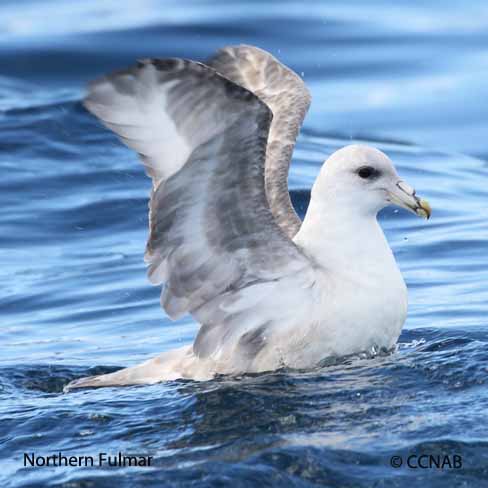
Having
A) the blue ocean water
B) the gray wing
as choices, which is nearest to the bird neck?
the blue ocean water

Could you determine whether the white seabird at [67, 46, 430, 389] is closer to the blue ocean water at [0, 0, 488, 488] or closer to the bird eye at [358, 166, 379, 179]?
the bird eye at [358, 166, 379, 179]

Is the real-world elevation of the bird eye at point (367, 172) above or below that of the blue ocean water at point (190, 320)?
above

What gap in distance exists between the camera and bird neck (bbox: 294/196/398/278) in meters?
6.88

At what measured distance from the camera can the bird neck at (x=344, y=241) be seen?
6875 millimetres

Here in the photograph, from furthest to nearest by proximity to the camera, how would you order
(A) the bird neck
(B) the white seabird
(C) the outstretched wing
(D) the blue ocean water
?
1. (A) the bird neck
2. (B) the white seabird
3. (C) the outstretched wing
4. (D) the blue ocean water

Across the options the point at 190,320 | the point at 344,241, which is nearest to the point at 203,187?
the point at 344,241

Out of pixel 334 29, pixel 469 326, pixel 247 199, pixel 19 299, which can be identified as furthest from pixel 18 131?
pixel 247 199

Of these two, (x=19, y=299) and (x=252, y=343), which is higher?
(x=252, y=343)

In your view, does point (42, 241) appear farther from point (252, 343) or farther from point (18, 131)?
point (252, 343)

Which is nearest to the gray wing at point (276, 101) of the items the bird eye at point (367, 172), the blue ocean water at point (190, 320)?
the bird eye at point (367, 172)

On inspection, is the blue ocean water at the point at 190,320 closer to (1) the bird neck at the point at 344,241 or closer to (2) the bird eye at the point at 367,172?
(1) the bird neck at the point at 344,241

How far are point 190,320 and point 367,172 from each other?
2.54m

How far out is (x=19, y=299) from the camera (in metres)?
9.77

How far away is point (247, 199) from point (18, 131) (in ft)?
26.0
